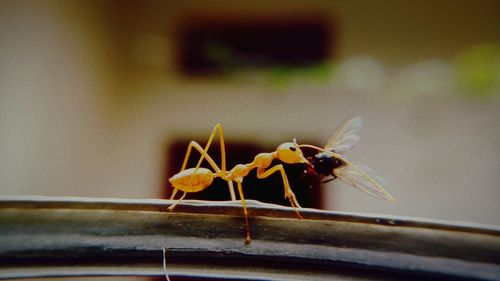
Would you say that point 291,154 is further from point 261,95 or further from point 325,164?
point 261,95

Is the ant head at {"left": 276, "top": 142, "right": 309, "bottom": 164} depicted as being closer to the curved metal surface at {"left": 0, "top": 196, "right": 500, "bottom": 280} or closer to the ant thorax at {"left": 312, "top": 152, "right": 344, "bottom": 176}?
the ant thorax at {"left": 312, "top": 152, "right": 344, "bottom": 176}

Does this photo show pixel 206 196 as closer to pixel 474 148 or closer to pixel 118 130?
pixel 118 130

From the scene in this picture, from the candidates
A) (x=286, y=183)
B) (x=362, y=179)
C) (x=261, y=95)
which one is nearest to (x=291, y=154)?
(x=286, y=183)

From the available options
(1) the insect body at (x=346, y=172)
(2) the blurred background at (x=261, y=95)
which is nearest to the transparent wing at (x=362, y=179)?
(1) the insect body at (x=346, y=172)

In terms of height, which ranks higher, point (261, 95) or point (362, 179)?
point (261, 95)

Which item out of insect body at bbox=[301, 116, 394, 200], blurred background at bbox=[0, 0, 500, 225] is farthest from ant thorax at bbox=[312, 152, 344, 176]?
blurred background at bbox=[0, 0, 500, 225]

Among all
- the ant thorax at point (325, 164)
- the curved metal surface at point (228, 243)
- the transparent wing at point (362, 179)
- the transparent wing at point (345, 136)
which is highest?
the transparent wing at point (345, 136)

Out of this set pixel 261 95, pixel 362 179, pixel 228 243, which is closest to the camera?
pixel 228 243

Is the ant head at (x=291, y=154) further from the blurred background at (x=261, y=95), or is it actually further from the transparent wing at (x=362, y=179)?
the blurred background at (x=261, y=95)
